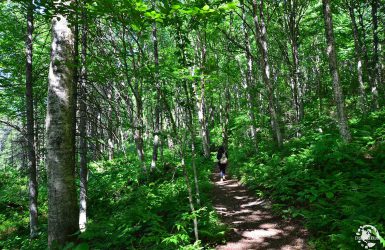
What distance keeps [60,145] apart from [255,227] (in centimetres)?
496

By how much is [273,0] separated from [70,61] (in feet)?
47.6

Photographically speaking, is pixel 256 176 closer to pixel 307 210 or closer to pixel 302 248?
pixel 307 210

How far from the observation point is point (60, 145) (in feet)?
11.9

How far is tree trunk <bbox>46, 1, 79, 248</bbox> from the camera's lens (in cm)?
361

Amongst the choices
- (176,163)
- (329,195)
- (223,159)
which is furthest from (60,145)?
(223,159)

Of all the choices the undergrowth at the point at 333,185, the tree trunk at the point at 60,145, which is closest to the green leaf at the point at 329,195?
the undergrowth at the point at 333,185

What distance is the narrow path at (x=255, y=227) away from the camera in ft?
18.0

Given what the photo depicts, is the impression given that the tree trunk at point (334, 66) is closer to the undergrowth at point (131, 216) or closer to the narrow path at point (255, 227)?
the narrow path at point (255, 227)

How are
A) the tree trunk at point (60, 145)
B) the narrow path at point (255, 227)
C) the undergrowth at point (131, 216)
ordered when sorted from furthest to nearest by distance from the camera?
1. the narrow path at point (255, 227)
2. the undergrowth at point (131, 216)
3. the tree trunk at point (60, 145)

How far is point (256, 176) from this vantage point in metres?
10.5

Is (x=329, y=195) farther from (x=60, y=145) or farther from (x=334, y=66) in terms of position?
(x=60, y=145)

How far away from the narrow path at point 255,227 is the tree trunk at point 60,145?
3280 mm

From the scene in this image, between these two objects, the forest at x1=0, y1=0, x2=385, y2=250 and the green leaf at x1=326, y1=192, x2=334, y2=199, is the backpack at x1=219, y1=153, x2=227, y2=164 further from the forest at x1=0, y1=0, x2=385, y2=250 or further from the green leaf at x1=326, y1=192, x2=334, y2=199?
the green leaf at x1=326, y1=192, x2=334, y2=199

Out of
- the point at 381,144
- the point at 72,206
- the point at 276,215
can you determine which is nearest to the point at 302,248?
the point at 276,215
